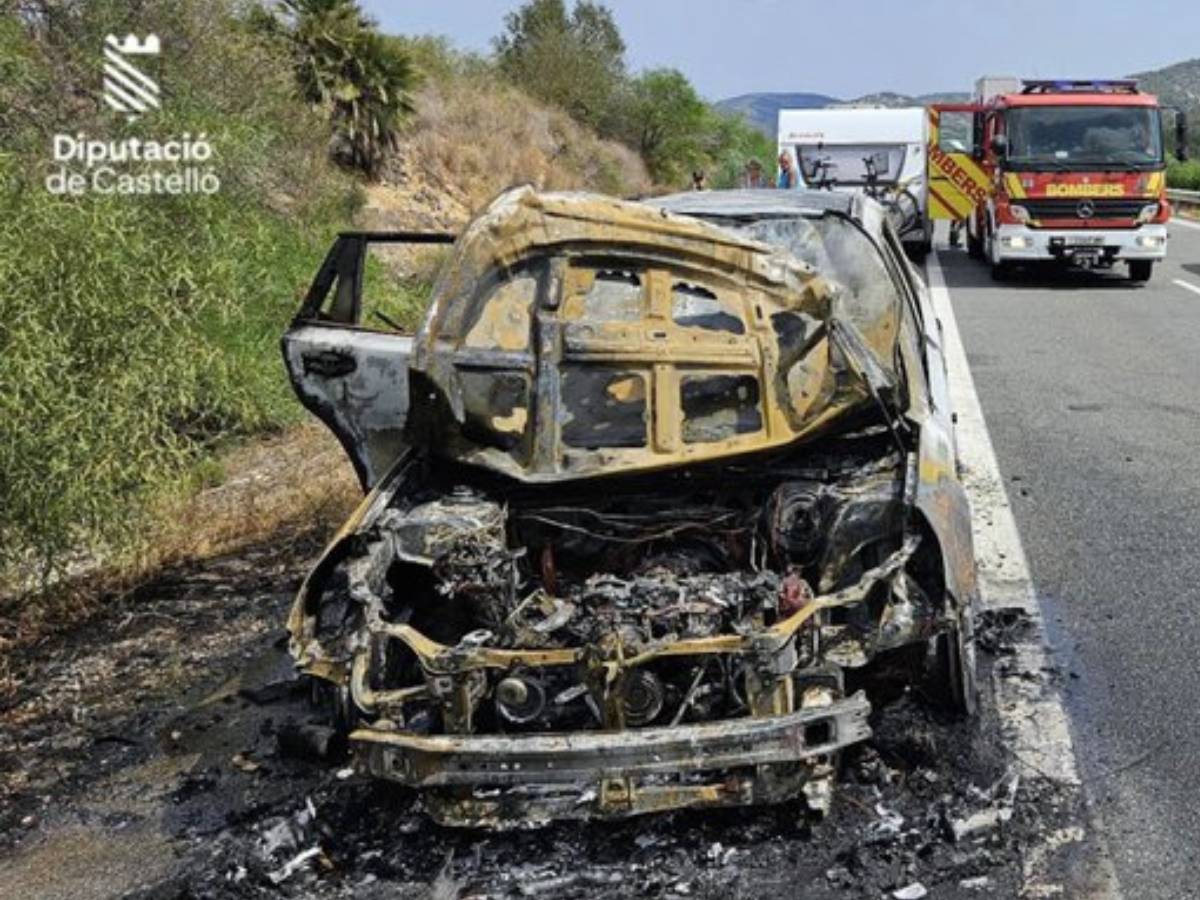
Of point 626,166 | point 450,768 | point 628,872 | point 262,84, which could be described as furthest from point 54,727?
point 626,166

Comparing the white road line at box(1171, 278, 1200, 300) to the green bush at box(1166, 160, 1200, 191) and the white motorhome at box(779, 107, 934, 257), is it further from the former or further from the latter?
the green bush at box(1166, 160, 1200, 191)

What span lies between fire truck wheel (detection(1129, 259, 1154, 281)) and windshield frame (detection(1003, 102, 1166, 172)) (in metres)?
1.22

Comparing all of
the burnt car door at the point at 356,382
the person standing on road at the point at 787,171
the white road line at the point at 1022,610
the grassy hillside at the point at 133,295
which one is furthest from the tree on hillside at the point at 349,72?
the burnt car door at the point at 356,382

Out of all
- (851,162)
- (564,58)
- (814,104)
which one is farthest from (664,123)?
(851,162)

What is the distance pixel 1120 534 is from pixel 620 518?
9.56 feet

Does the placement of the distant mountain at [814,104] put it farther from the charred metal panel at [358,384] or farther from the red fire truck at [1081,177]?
the charred metal panel at [358,384]

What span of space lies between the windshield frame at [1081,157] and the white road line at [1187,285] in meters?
1.56

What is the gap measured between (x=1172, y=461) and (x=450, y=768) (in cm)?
569

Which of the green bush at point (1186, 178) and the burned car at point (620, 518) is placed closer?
the burned car at point (620, 518)

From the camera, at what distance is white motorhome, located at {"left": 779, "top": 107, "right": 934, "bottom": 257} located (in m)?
21.7

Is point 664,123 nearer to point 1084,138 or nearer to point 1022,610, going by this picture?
point 1084,138

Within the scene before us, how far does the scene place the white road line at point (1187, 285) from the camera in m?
16.7

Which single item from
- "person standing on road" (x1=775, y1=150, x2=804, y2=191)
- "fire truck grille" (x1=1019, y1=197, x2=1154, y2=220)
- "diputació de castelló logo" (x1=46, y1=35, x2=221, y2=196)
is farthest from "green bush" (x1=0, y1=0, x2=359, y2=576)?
"person standing on road" (x1=775, y1=150, x2=804, y2=191)

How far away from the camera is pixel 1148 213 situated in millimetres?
16781
